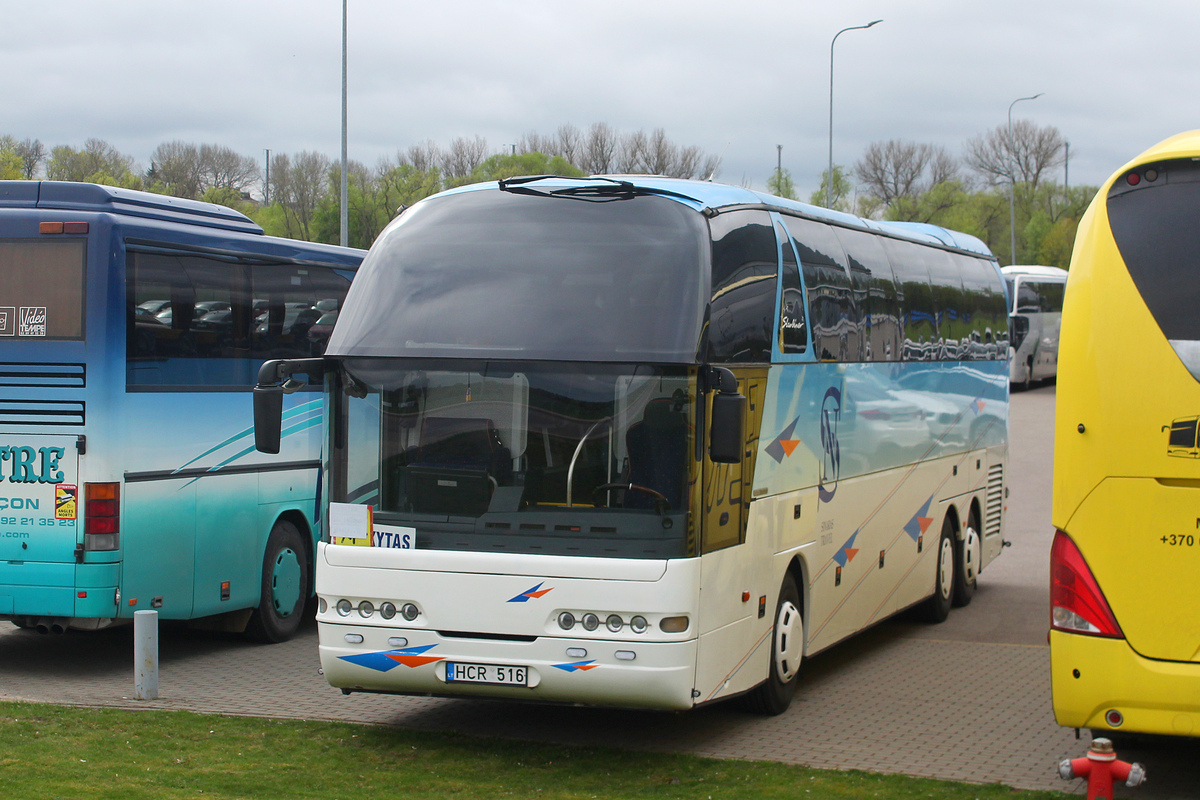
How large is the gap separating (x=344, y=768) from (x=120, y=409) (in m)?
3.66

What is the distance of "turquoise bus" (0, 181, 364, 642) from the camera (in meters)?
9.94

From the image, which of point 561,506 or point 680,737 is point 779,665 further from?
point 561,506

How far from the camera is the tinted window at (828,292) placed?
1005 cm

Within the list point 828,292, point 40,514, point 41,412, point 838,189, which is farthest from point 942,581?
point 838,189

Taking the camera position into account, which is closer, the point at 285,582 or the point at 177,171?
the point at 285,582

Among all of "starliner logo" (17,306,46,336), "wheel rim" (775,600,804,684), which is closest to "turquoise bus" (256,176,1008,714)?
"wheel rim" (775,600,804,684)

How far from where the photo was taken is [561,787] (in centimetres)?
747

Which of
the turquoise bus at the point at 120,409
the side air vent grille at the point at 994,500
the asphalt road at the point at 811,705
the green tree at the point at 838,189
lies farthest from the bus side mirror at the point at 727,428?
the green tree at the point at 838,189

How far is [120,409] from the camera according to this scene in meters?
10.0

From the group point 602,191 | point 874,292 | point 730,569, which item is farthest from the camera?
point 874,292

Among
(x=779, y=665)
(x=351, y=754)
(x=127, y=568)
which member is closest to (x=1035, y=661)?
(x=779, y=665)

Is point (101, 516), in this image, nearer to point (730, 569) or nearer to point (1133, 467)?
point (730, 569)

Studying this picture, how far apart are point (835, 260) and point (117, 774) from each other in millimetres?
6391

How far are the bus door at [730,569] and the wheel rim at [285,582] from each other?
16.3 ft
